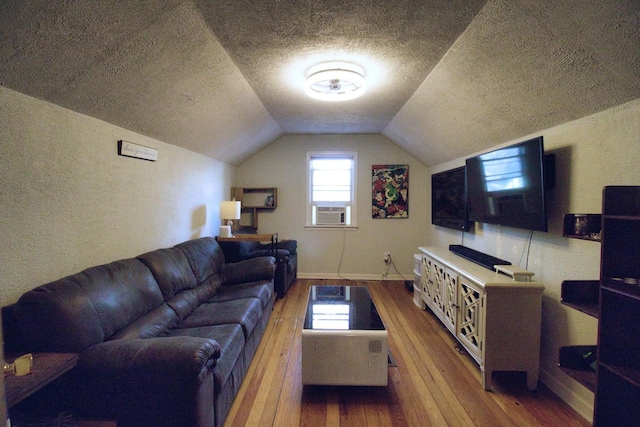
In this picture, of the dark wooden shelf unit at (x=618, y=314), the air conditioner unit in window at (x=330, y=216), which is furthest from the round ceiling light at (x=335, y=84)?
the air conditioner unit in window at (x=330, y=216)

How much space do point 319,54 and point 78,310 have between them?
2.23 m

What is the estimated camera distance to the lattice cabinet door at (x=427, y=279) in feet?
11.0

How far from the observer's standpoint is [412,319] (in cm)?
334

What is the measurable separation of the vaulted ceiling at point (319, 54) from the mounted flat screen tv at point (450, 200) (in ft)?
2.48

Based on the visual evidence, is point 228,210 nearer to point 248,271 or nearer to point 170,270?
point 248,271

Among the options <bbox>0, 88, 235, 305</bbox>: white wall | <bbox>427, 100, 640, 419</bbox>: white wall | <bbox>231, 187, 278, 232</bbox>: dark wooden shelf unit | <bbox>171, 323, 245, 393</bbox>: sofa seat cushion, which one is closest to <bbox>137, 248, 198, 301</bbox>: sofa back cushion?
<bbox>0, 88, 235, 305</bbox>: white wall

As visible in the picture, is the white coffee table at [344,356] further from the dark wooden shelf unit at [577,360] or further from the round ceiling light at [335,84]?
the round ceiling light at [335,84]

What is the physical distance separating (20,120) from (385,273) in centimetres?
461

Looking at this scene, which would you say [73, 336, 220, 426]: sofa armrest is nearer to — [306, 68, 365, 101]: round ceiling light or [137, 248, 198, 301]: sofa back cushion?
[137, 248, 198, 301]: sofa back cushion

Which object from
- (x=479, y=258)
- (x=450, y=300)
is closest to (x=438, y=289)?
(x=450, y=300)

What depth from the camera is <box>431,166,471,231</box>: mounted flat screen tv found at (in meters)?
3.43

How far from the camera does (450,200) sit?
12.4 feet

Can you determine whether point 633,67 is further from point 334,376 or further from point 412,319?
point 412,319

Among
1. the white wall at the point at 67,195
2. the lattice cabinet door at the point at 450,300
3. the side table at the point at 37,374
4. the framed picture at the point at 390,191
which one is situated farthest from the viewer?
the framed picture at the point at 390,191
